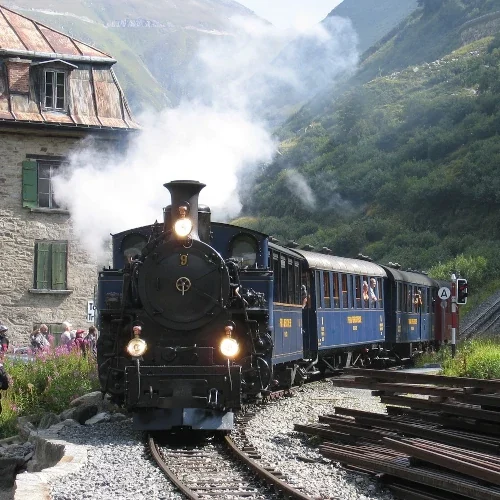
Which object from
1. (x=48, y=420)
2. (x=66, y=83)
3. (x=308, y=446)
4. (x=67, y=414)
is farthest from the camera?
(x=66, y=83)

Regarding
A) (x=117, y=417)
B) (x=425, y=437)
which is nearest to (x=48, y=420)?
(x=117, y=417)

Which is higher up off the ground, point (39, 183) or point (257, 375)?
point (39, 183)

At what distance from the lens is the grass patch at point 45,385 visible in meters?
16.7

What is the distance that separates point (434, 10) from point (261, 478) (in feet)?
364

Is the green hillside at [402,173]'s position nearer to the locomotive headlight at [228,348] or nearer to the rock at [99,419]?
the rock at [99,419]

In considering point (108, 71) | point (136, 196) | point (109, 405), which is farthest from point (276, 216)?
point (109, 405)

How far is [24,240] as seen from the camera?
28812 millimetres

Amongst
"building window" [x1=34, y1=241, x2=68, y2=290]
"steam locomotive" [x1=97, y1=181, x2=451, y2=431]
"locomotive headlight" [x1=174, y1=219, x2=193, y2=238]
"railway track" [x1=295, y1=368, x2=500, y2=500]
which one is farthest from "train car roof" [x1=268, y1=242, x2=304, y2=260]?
"building window" [x1=34, y1=241, x2=68, y2=290]

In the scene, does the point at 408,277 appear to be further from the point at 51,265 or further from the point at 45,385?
the point at 45,385

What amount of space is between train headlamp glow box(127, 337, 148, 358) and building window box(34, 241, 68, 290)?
17.2 meters

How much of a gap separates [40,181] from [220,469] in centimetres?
1980

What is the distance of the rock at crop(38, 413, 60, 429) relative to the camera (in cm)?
1505

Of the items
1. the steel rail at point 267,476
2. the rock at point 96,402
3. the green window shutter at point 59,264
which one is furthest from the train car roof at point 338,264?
the green window shutter at point 59,264

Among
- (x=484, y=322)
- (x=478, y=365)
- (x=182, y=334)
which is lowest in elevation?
(x=478, y=365)
